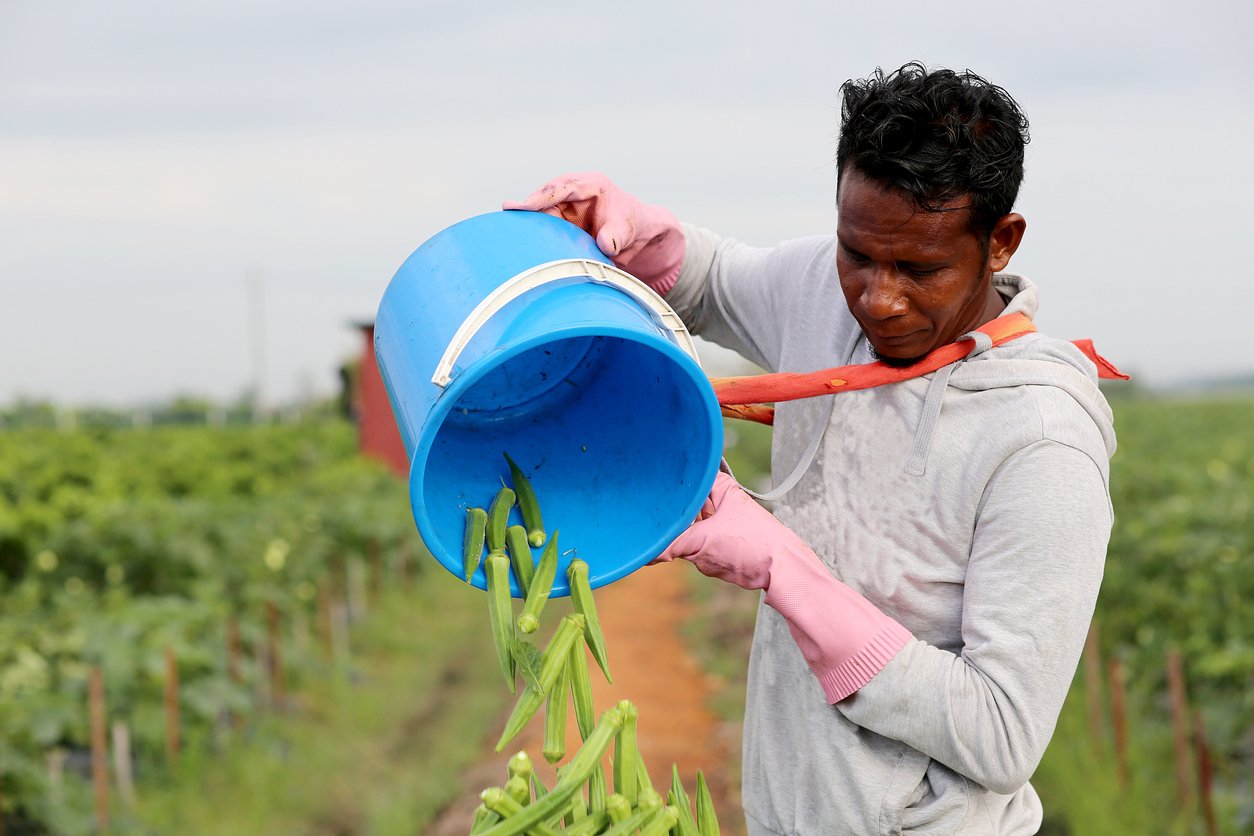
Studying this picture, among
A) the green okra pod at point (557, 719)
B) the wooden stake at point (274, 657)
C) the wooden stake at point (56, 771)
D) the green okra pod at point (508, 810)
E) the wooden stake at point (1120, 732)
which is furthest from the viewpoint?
the wooden stake at point (274, 657)

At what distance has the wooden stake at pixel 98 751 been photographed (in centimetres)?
526

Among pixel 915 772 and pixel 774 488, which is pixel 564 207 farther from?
pixel 915 772

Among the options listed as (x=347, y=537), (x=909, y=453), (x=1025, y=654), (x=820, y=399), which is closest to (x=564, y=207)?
(x=820, y=399)

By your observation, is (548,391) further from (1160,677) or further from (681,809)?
(1160,677)

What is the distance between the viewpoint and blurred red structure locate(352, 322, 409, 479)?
19.1m

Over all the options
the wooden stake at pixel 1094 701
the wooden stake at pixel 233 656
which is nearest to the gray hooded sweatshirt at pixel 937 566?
the wooden stake at pixel 1094 701

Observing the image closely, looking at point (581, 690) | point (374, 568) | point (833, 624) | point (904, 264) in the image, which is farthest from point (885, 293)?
point (374, 568)

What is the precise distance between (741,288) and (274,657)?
18.8ft

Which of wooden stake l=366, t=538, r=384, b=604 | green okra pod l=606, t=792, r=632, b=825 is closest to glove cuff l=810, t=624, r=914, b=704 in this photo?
green okra pod l=606, t=792, r=632, b=825

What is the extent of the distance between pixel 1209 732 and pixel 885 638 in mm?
4945

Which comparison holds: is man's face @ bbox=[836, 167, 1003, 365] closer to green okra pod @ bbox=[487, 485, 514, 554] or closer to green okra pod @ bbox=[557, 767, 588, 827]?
green okra pod @ bbox=[487, 485, 514, 554]

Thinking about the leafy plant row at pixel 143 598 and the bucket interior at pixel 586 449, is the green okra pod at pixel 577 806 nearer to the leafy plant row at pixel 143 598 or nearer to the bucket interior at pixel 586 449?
the bucket interior at pixel 586 449

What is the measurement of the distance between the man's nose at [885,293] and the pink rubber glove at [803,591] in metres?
0.37

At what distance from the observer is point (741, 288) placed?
237 cm
